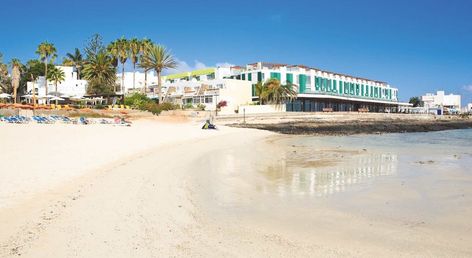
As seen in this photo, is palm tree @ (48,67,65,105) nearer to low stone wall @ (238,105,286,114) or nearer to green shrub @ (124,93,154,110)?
green shrub @ (124,93,154,110)

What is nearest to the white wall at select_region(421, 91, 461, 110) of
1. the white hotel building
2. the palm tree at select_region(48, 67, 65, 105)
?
the white hotel building

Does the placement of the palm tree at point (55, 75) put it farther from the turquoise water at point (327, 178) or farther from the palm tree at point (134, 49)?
the turquoise water at point (327, 178)

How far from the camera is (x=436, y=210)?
24.6 ft

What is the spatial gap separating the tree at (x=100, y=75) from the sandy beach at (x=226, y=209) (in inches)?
2085

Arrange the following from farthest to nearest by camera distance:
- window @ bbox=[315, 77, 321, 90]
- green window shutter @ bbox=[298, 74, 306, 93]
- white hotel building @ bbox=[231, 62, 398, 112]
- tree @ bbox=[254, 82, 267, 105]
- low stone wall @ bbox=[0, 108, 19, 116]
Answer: window @ bbox=[315, 77, 321, 90], green window shutter @ bbox=[298, 74, 306, 93], white hotel building @ bbox=[231, 62, 398, 112], tree @ bbox=[254, 82, 267, 105], low stone wall @ bbox=[0, 108, 19, 116]

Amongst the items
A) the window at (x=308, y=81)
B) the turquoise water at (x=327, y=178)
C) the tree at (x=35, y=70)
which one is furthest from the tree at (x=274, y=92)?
the turquoise water at (x=327, y=178)

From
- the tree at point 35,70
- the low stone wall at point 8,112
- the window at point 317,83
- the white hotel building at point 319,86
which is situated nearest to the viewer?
the low stone wall at point 8,112

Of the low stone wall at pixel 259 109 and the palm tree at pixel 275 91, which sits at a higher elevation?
the palm tree at pixel 275 91

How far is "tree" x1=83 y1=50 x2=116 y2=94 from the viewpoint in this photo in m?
64.1

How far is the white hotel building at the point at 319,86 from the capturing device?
74.8 metres

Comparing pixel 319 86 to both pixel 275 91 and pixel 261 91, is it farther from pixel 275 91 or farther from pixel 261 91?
pixel 261 91

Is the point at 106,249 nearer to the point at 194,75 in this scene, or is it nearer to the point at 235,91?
the point at 235,91

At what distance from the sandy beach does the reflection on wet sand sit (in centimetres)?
3

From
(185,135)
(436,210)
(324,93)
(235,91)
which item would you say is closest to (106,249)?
(436,210)
